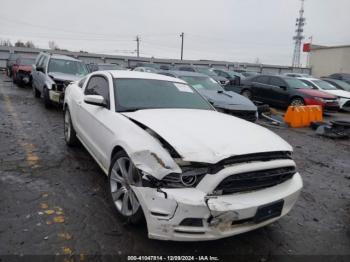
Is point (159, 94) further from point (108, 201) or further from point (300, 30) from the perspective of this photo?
point (300, 30)

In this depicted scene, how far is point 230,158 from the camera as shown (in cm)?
270

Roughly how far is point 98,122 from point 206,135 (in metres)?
1.73

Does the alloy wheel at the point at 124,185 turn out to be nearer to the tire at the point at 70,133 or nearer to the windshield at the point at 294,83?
the tire at the point at 70,133

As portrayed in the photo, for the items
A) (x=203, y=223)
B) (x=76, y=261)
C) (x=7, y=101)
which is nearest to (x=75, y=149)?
(x=76, y=261)

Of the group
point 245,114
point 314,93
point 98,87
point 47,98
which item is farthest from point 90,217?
point 314,93

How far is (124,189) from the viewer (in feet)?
10.7

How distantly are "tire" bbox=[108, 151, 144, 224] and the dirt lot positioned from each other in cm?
18

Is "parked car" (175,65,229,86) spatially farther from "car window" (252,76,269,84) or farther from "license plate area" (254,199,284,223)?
"license plate area" (254,199,284,223)

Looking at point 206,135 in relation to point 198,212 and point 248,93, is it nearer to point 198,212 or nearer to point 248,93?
point 198,212

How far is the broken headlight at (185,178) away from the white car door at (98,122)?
117cm

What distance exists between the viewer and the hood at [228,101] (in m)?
8.37

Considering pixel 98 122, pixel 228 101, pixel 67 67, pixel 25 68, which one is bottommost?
pixel 228 101

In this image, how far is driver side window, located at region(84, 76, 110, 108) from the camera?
4.43m

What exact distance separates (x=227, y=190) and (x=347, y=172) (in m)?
4.27
